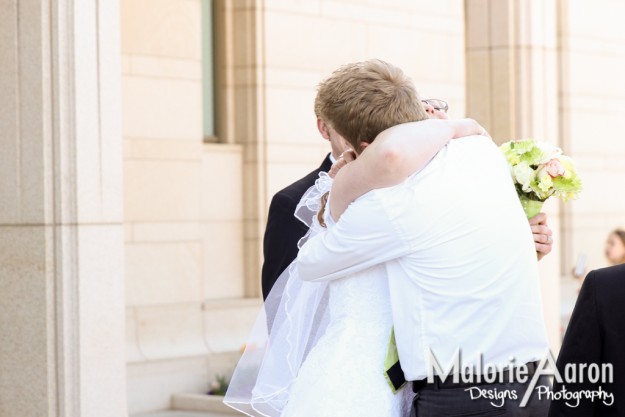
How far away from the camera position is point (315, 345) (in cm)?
354

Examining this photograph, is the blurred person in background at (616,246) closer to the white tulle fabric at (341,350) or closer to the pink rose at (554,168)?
the pink rose at (554,168)

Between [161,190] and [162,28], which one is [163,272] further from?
[162,28]

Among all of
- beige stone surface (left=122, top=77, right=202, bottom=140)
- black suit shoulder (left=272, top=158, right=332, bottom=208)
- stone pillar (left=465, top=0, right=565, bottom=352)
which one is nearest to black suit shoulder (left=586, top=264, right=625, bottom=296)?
black suit shoulder (left=272, top=158, right=332, bottom=208)

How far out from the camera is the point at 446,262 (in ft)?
10.7

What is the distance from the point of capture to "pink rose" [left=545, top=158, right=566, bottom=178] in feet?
12.1

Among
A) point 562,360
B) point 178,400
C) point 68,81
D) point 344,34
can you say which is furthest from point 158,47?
point 562,360

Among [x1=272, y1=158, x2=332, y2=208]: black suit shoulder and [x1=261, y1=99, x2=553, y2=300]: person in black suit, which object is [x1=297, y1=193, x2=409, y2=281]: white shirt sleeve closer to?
[x1=261, y1=99, x2=553, y2=300]: person in black suit

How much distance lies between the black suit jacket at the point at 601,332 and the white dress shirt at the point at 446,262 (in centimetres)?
49

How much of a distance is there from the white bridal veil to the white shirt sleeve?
0.87ft

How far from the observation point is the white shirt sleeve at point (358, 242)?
326cm

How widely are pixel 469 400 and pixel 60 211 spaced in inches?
137

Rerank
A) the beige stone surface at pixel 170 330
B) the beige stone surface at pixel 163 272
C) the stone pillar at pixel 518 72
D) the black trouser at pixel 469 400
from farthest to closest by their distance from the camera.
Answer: the stone pillar at pixel 518 72, the beige stone surface at pixel 163 272, the beige stone surface at pixel 170 330, the black trouser at pixel 469 400

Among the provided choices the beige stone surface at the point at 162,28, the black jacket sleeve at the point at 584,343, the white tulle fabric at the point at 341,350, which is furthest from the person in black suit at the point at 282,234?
the beige stone surface at the point at 162,28

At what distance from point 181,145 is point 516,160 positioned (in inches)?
252
